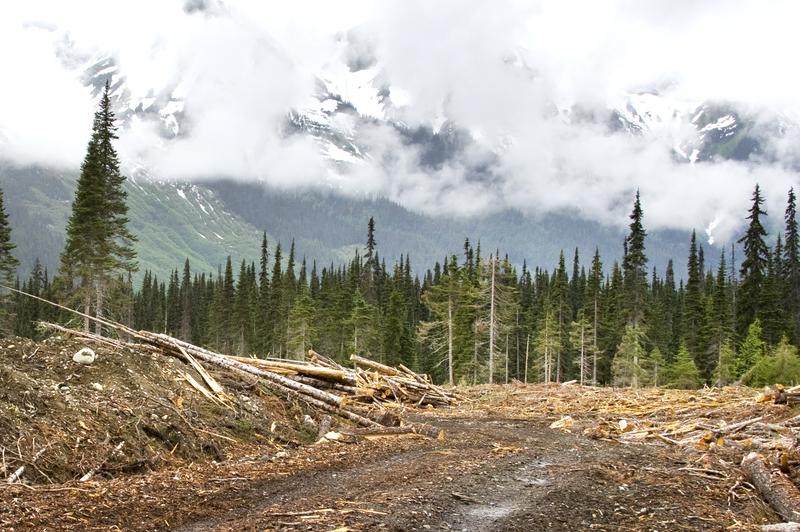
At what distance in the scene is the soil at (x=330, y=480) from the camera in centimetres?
657

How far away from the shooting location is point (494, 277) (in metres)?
45.8

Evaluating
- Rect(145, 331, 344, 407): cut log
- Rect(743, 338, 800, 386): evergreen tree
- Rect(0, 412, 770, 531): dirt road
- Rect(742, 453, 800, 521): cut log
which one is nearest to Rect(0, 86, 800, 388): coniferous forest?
Rect(743, 338, 800, 386): evergreen tree

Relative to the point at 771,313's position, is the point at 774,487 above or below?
below

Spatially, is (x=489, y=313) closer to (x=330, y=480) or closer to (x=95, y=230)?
(x=95, y=230)

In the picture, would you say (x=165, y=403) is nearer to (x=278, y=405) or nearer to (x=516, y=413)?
(x=278, y=405)

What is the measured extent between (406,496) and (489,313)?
134 feet

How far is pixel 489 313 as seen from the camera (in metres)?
47.8

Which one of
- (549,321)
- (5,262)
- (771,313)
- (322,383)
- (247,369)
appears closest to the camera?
(247,369)

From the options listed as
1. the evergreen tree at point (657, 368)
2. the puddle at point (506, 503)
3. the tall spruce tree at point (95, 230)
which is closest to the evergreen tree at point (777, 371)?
the evergreen tree at point (657, 368)

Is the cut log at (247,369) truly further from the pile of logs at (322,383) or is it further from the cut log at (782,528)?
the cut log at (782,528)

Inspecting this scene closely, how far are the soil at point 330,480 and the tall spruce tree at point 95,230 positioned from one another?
27.8m

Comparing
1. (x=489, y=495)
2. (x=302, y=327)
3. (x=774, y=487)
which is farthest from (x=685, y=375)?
(x=489, y=495)

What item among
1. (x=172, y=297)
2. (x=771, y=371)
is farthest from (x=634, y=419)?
(x=172, y=297)

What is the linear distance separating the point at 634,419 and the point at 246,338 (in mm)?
76886
